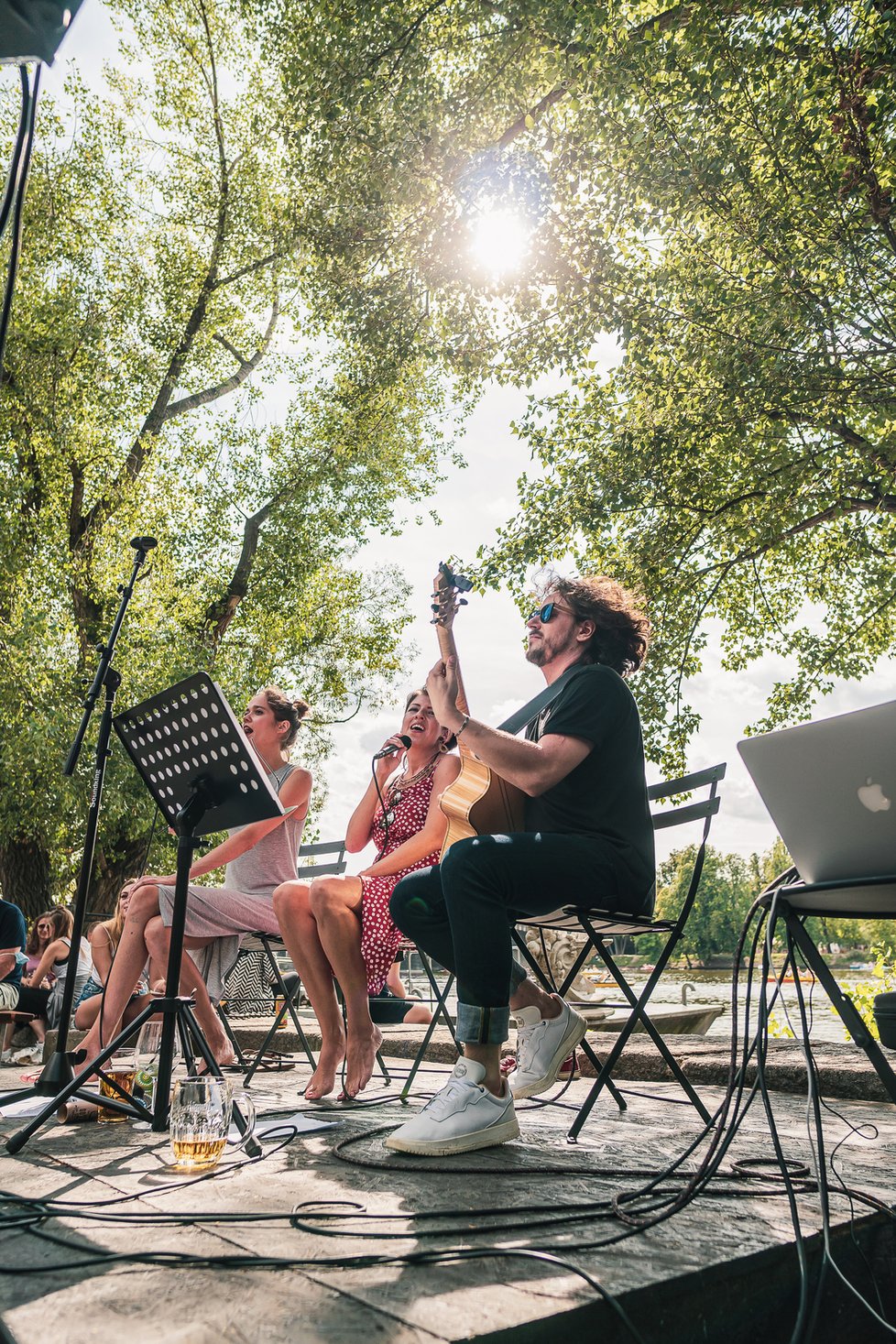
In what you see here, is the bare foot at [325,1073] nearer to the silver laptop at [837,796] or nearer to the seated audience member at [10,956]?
the silver laptop at [837,796]

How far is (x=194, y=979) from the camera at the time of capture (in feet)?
12.5

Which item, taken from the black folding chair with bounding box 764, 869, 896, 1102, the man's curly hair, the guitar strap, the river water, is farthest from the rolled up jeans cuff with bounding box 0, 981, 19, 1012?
the black folding chair with bounding box 764, 869, 896, 1102

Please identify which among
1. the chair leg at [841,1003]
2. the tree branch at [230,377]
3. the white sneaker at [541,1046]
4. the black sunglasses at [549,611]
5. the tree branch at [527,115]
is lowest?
the white sneaker at [541,1046]

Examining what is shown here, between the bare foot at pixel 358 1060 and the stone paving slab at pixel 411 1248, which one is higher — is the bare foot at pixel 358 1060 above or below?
below

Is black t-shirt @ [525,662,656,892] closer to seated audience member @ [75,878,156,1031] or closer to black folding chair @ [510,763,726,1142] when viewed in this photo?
black folding chair @ [510,763,726,1142]

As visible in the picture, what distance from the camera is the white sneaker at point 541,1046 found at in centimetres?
274

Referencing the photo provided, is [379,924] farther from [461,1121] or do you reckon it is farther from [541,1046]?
[461,1121]

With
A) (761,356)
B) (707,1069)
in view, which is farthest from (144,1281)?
(761,356)

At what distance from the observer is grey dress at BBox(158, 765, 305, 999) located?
3.69 metres

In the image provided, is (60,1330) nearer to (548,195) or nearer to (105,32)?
(548,195)

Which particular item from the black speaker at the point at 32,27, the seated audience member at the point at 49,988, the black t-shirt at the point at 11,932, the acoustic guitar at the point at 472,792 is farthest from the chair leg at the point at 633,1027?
the black t-shirt at the point at 11,932

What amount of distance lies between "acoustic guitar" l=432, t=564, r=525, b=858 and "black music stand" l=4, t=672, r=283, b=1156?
56cm

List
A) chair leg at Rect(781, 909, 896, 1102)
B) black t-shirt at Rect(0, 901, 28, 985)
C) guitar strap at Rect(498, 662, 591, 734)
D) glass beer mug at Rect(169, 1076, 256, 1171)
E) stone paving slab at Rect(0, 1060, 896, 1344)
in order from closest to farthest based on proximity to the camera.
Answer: stone paving slab at Rect(0, 1060, 896, 1344)
chair leg at Rect(781, 909, 896, 1102)
glass beer mug at Rect(169, 1076, 256, 1171)
guitar strap at Rect(498, 662, 591, 734)
black t-shirt at Rect(0, 901, 28, 985)

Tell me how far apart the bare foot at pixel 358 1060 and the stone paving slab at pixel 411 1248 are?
86 cm
